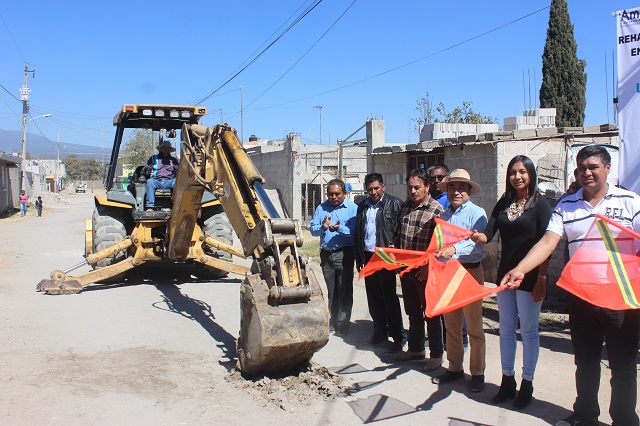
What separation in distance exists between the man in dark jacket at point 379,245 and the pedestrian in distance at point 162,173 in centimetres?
414

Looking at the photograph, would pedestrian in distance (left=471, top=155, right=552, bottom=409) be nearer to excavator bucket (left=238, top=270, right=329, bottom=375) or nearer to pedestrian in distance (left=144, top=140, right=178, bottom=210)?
excavator bucket (left=238, top=270, right=329, bottom=375)

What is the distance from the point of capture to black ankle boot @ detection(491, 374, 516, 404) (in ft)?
15.8

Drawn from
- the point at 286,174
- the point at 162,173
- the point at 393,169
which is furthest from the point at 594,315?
the point at 286,174

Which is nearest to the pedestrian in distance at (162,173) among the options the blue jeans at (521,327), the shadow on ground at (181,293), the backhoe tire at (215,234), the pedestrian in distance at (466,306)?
the backhoe tire at (215,234)

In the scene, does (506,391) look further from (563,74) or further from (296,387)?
(563,74)

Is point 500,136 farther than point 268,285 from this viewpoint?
Yes

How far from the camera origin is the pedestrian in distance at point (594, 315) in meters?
4.05

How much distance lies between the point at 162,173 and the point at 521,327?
6507mm

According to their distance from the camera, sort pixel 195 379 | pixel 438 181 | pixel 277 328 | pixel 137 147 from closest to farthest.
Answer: pixel 277 328
pixel 195 379
pixel 438 181
pixel 137 147

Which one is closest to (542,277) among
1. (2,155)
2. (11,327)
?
(11,327)

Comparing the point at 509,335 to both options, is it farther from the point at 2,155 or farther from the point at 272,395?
the point at 2,155

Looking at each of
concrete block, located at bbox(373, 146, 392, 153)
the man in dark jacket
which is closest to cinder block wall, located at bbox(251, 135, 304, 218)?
concrete block, located at bbox(373, 146, 392, 153)

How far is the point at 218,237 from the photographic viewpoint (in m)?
10.4

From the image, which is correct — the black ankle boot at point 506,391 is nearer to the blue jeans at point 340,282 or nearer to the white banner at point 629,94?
the blue jeans at point 340,282
